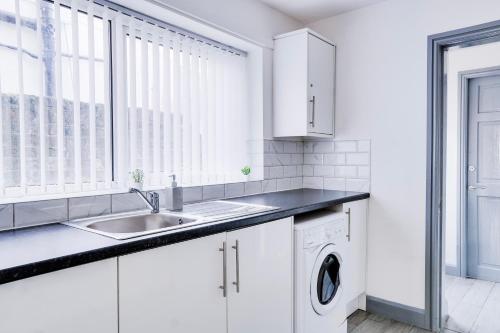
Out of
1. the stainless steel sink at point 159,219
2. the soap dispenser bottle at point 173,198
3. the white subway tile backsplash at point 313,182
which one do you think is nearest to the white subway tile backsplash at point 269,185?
the white subway tile backsplash at point 313,182

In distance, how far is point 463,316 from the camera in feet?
8.56

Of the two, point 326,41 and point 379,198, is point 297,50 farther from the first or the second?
point 379,198

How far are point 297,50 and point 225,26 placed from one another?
62cm

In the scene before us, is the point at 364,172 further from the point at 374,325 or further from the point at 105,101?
the point at 105,101

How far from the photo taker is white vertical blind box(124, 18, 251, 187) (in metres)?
2.06

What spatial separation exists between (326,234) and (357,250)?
661 mm

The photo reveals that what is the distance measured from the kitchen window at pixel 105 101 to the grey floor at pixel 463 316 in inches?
60.4

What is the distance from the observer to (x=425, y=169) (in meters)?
2.47

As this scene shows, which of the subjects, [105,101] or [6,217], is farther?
[105,101]

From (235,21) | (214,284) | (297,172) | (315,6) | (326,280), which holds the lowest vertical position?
(326,280)

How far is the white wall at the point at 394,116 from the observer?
2.48 meters

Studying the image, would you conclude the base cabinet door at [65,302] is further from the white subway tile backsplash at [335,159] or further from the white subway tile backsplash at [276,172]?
the white subway tile backsplash at [335,159]

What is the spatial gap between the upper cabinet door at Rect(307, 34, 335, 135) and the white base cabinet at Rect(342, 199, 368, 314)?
0.68 metres

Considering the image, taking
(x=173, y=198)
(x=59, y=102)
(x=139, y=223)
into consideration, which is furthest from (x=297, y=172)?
(x=59, y=102)
